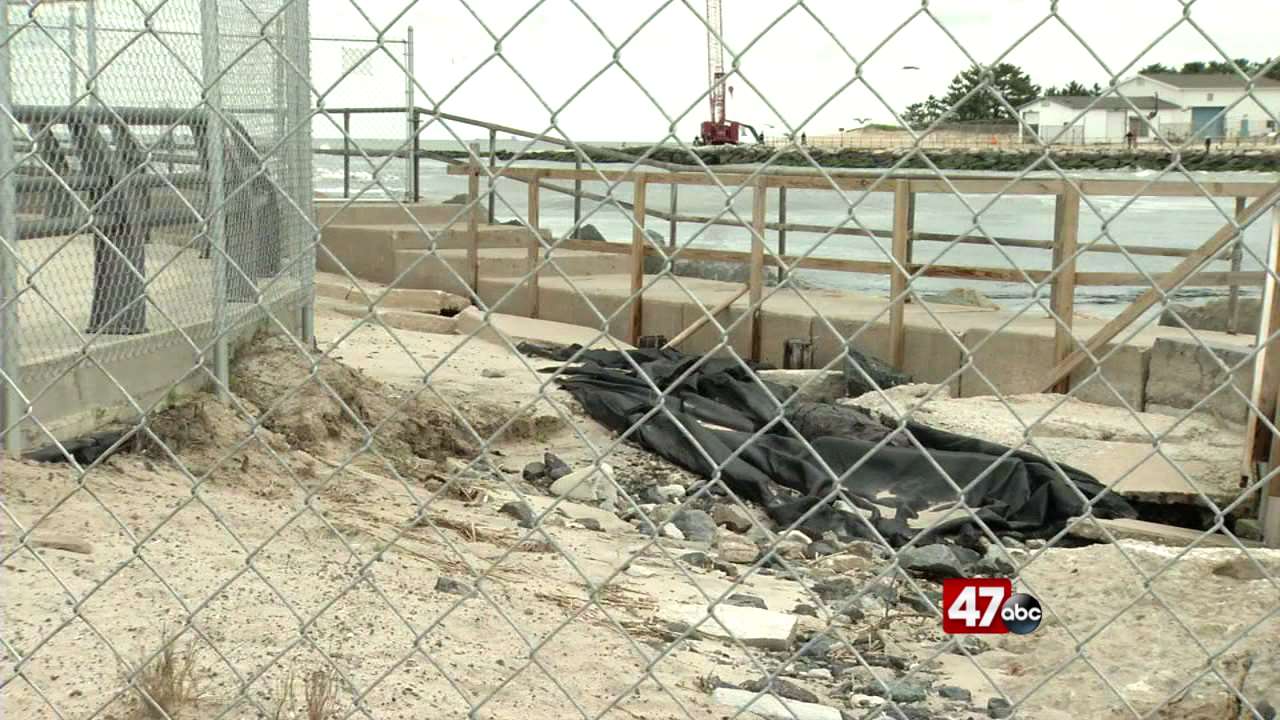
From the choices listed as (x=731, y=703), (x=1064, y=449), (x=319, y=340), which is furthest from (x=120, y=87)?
(x=1064, y=449)

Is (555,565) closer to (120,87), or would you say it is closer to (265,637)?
(265,637)

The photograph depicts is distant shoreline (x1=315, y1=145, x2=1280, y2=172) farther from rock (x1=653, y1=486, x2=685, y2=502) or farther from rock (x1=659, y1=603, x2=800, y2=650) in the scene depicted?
rock (x1=653, y1=486, x2=685, y2=502)

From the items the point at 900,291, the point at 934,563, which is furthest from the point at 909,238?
the point at 934,563

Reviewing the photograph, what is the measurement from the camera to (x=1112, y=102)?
2.18 m

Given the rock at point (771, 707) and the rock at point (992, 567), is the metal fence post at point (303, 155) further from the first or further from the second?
the rock at point (771, 707)

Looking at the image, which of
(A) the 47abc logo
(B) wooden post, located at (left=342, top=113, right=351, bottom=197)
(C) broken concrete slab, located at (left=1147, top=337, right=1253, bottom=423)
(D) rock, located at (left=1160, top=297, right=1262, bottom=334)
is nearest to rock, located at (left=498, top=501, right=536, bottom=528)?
(A) the 47abc logo

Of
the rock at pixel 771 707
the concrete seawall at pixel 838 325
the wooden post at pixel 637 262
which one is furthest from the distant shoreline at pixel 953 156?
the wooden post at pixel 637 262

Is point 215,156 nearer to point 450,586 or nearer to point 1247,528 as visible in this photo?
point 450,586

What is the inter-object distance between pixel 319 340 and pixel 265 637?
6569mm

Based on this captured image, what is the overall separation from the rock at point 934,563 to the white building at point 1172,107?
12.7 feet

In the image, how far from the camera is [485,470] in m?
7.25

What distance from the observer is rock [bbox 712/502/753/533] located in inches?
278

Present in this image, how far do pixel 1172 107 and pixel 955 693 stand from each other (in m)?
2.87

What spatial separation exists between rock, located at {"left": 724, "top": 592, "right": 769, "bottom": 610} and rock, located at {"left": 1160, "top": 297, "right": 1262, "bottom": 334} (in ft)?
21.3
